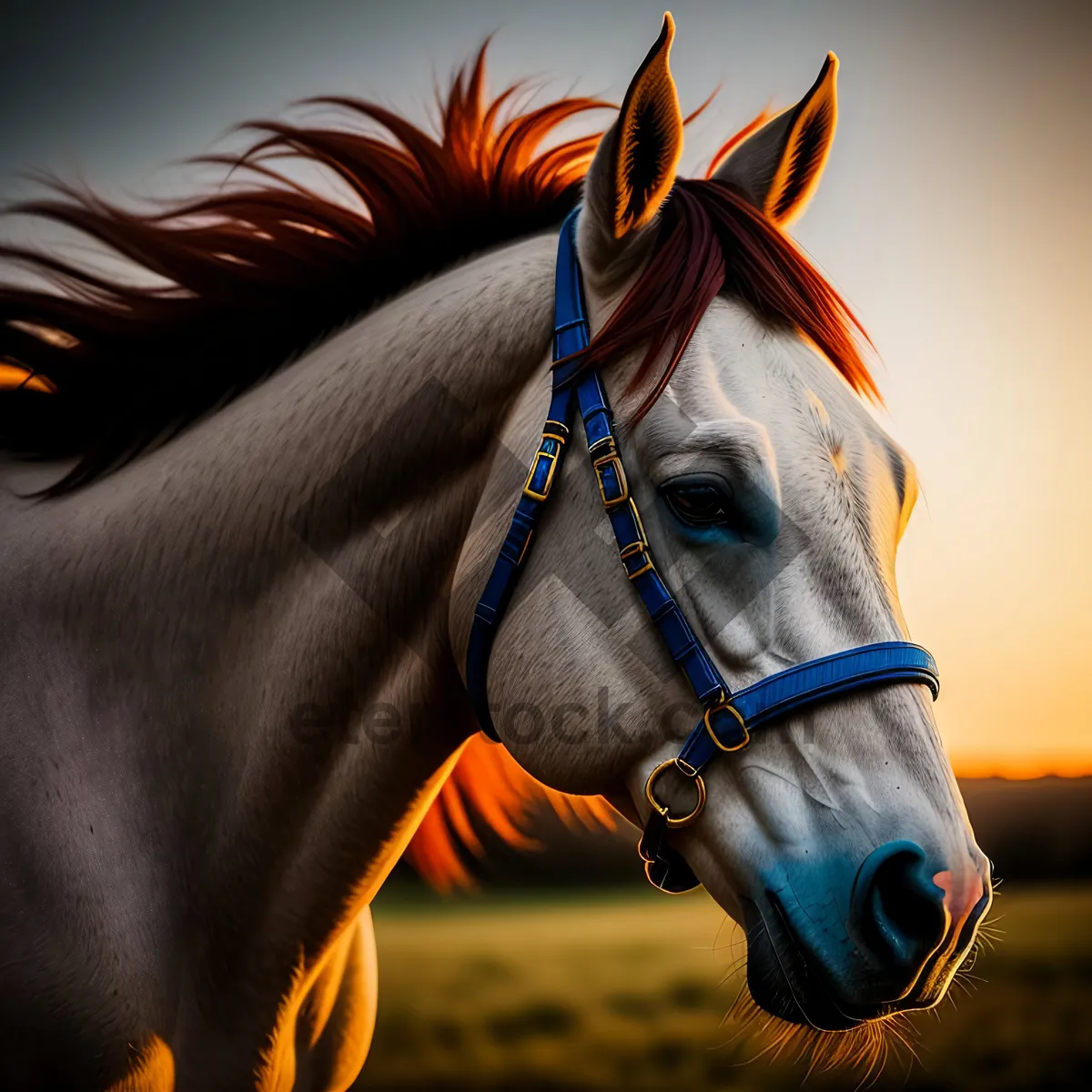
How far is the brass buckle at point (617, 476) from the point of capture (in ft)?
3.51

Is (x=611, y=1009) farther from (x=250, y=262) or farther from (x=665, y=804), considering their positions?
(x=250, y=262)

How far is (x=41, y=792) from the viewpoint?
1240 millimetres

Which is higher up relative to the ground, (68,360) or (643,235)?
(643,235)

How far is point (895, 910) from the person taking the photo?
0.87 m

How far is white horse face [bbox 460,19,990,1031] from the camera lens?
88cm

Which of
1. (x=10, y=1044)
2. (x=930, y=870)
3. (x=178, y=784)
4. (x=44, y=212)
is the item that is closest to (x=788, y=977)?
(x=930, y=870)

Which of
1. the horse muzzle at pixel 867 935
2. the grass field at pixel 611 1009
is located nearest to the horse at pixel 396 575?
the horse muzzle at pixel 867 935

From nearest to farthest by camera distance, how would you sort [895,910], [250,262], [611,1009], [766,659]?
[895,910], [766,659], [250,262], [611,1009]

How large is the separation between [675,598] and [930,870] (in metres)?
0.41

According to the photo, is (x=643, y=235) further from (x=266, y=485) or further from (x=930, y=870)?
(x=930, y=870)

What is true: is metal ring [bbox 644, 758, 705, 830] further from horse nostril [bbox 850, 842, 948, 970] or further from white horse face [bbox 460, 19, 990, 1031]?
horse nostril [bbox 850, 842, 948, 970]

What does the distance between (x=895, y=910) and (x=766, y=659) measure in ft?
1.00

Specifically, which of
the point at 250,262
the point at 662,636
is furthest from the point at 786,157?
the point at 250,262

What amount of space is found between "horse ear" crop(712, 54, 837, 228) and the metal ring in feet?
3.11
